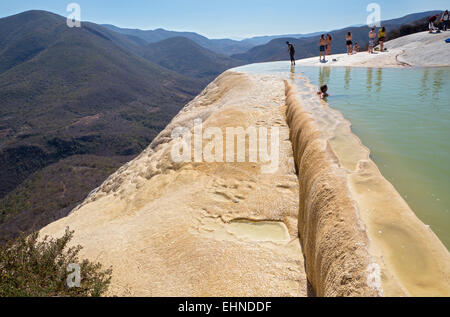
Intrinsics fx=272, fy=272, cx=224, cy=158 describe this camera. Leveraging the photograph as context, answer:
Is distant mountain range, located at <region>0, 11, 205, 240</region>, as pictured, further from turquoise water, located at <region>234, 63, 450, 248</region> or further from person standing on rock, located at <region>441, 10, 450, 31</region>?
person standing on rock, located at <region>441, 10, 450, 31</region>

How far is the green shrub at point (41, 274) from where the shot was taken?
3.62m

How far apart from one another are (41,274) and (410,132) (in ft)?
24.7

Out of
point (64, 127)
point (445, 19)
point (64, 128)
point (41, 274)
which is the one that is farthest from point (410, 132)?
point (64, 127)

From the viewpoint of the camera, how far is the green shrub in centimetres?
362

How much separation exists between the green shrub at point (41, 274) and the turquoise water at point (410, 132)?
4.56m

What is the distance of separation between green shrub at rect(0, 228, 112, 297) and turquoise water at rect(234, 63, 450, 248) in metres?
4.56

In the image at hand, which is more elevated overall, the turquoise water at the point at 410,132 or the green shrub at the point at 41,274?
the turquoise water at the point at 410,132

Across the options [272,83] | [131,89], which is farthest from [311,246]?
[131,89]

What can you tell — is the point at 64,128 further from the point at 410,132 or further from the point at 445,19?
the point at 410,132

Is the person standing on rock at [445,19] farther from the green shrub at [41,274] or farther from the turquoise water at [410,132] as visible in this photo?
the green shrub at [41,274]

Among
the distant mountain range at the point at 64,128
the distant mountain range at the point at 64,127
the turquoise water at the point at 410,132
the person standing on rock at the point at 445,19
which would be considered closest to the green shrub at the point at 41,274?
the turquoise water at the point at 410,132

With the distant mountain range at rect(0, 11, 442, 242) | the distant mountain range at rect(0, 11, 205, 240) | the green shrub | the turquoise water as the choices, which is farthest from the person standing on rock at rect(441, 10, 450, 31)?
the distant mountain range at rect(0, 11, 205, 240)
